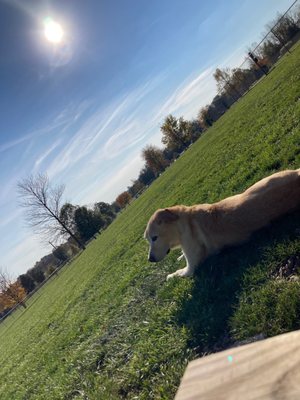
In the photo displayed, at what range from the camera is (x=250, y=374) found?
1089 millimetres

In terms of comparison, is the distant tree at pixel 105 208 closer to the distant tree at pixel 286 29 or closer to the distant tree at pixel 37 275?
the distant tree at pixel 37 275

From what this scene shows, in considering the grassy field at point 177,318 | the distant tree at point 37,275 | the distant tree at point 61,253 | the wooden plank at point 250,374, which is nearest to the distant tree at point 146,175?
A: the distant tree at point 61,253

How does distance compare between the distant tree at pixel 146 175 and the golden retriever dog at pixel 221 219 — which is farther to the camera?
the distant tree at pixel 146 175

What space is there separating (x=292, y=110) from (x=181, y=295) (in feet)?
26.9

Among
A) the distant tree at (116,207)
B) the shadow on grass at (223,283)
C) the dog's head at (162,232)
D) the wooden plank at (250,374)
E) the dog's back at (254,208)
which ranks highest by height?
the distant tree at (116,207)

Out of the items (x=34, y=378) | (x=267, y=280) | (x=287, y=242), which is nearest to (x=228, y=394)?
(x=267, y=280)

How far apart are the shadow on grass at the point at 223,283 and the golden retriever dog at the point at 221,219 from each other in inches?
7.2

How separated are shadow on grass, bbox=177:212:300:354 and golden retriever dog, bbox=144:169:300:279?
18cm

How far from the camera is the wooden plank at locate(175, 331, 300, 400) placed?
0.99 metres

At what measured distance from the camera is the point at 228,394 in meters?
1.05

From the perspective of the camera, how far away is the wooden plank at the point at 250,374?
39.1 inches

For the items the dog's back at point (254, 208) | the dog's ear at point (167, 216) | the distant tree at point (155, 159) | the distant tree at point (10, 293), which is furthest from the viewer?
the distant tree at point (155, 159)

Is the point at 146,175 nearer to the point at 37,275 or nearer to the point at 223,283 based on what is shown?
the point at 37,275

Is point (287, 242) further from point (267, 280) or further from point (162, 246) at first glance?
point (162, 246)
